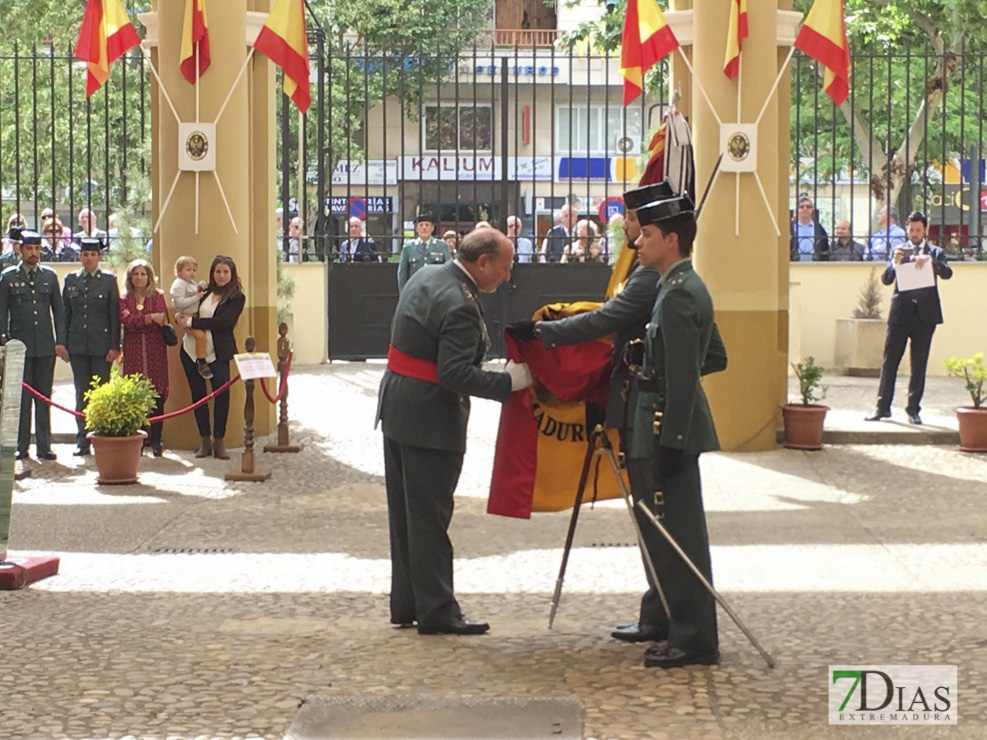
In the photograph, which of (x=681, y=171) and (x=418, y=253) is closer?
(x=681, y=171)

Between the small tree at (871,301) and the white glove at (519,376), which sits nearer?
the white glove at (519,376)

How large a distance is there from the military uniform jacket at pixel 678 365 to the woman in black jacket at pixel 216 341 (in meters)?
6.95

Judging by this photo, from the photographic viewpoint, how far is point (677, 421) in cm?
614

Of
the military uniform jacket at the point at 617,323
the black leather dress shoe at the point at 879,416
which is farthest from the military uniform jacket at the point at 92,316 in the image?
the military uniform jacket at the point at 617,323

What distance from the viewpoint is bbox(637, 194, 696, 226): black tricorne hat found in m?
6.34

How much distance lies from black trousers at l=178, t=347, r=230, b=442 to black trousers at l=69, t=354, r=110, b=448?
0.61 meters

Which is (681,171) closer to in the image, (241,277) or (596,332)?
(596,332)

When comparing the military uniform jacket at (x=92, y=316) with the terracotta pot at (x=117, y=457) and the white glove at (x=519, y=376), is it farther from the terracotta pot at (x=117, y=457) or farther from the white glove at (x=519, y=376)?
the white glove at (x=519, y=376)

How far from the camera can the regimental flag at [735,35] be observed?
12781 millimetres

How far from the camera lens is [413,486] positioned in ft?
22.4

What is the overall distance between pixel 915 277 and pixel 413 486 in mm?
8828

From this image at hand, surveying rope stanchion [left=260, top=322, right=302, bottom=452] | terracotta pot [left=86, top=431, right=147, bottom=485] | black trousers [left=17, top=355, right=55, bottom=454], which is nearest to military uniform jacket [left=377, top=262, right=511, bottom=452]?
terracotta pot [left=86, top=431, right=147, bottom=485]

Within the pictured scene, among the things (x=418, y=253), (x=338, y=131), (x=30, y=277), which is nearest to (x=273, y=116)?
(x=30, y=277)

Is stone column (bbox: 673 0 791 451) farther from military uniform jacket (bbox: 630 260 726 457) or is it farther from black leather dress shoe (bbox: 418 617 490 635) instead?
military uniform jacket (bbox: 630 260 726 457)
